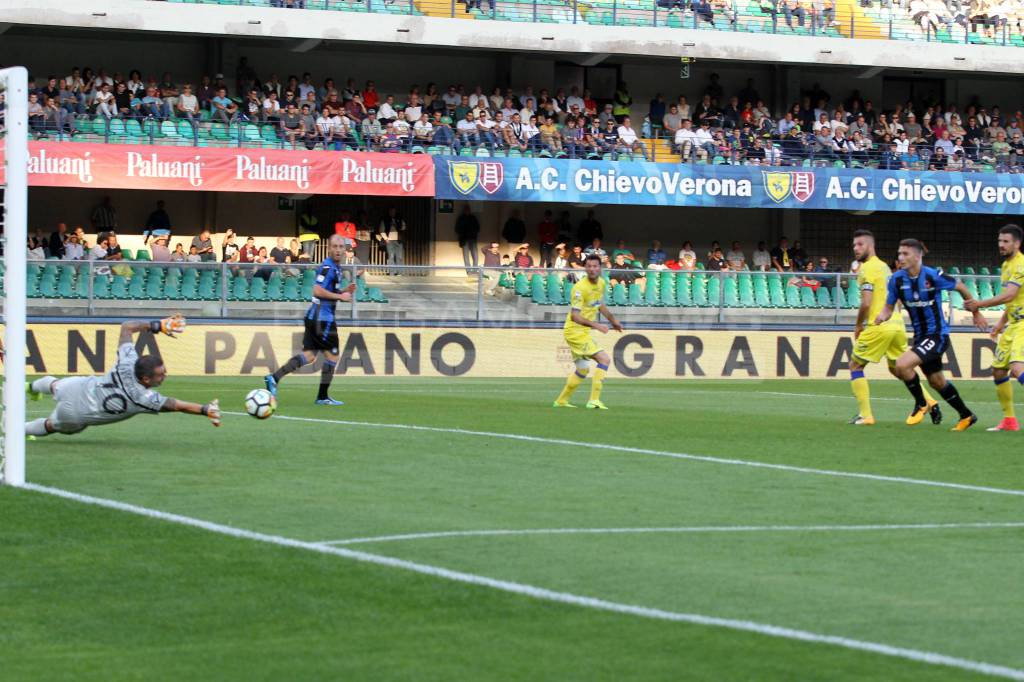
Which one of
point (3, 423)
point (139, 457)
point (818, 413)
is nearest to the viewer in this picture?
point (3, 423)

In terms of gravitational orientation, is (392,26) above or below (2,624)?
above

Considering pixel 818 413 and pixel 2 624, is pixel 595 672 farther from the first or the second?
pixel 818 413

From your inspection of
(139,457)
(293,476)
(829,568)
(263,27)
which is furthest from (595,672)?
(263,27)

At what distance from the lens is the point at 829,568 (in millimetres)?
7746

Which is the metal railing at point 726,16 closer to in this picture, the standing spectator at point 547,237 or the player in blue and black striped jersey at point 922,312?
the standing spectator at point 547,237

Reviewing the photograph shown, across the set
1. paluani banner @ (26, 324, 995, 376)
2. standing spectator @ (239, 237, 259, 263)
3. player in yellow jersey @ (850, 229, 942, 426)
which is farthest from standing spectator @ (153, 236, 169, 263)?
player in yellow jersey @ (850, 229, 942, 426)

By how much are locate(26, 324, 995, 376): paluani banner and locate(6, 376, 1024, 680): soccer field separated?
1314 centimetres

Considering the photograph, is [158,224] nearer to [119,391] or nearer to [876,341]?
[876,341]

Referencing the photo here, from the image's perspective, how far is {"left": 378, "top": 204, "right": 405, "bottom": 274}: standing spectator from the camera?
126 feet

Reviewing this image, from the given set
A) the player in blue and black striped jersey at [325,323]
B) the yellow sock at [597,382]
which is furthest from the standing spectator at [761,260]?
the player in blue and black striped jersey at [325,323]

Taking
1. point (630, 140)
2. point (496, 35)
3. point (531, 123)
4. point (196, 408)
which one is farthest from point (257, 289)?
point (196, 408)

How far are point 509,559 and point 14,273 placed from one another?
429 cm

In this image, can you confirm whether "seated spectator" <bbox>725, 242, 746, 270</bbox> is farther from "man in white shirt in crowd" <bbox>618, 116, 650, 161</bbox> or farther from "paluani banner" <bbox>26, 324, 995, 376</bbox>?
"paluani banner" <bbox>26, 324, 995, 376</bbox>

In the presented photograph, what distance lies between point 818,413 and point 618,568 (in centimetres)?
1263
